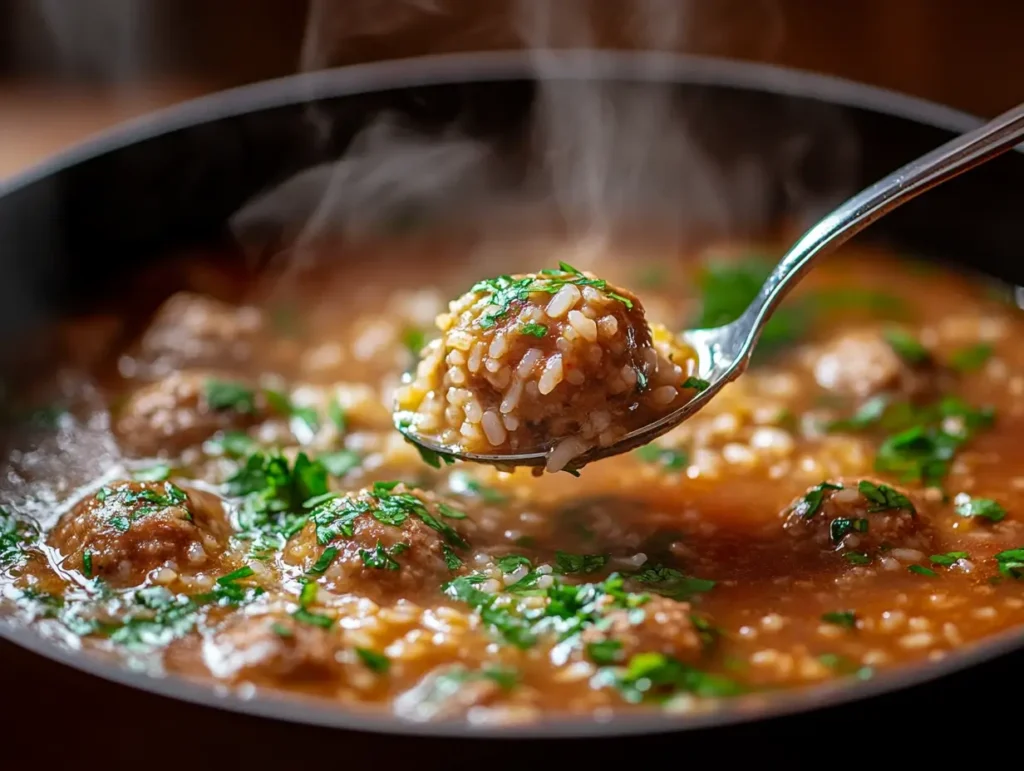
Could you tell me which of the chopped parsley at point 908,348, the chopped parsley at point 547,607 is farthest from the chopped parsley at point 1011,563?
the chopped parsley at point 908,348

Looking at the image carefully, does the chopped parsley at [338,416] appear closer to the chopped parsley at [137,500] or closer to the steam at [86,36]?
the chopped parsley at [137,500]

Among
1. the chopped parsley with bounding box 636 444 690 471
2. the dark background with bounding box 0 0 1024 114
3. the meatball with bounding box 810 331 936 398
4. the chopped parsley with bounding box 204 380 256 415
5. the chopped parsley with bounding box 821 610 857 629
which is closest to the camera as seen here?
the chopped parsley with bounding box 821 610 857 629

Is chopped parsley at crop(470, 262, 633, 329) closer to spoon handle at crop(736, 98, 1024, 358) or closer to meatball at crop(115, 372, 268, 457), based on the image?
spoon handle at crop(736, 98, 1024, 358)

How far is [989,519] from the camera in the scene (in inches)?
160

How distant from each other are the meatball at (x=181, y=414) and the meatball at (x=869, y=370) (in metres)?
2.37

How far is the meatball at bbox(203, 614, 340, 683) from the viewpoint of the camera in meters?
3.18

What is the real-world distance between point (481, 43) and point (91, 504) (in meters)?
4.46

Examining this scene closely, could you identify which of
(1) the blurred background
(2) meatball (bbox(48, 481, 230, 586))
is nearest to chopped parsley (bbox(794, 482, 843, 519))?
(2) meatball (bbox(48, 481, 230, 586))

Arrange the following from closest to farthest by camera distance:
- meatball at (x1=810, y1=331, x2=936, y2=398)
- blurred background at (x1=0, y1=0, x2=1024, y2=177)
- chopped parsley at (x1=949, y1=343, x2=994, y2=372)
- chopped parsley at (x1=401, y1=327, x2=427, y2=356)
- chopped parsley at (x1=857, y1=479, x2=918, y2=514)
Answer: chopped parsley at (x1=857, y1=479, x2=918, y2=514) < meatball at (x1=810, y1=331, x2=936, y2=398) < chopped parsley at (x1=949, y1=343, x2=994, y2=372) < chopped parsley at (x1=401, y1=327, x2=427, y2=356) < blurred background at (x1=0, y1=0, x2=1024, y2=177)

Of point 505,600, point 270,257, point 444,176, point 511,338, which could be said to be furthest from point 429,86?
point 505,600

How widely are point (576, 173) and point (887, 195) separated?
2.73m

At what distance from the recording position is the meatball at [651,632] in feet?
10.5

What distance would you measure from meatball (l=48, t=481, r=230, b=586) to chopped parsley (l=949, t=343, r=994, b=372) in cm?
321

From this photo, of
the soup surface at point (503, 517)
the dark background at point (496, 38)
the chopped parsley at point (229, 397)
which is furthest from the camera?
the dark background at point (496, 38)
